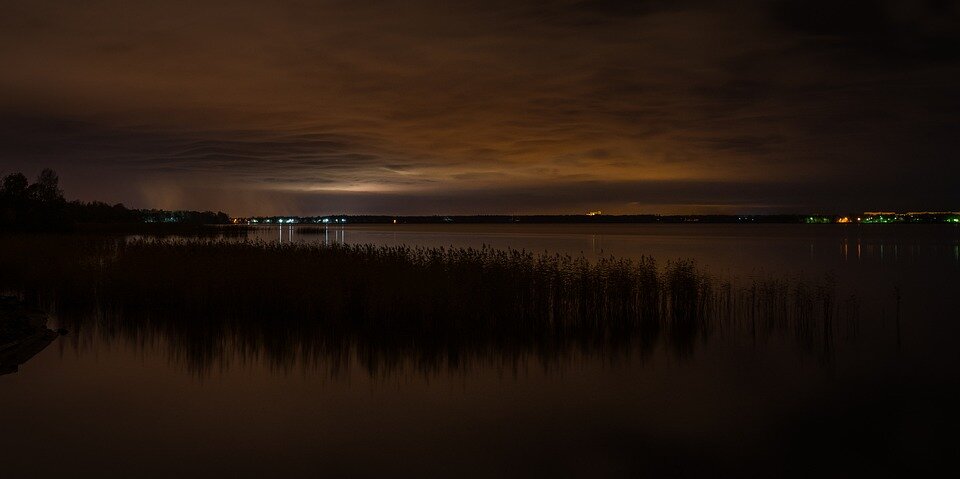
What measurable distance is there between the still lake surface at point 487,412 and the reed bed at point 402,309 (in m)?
0.64

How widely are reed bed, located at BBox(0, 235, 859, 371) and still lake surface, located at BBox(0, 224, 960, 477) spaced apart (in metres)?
0.64

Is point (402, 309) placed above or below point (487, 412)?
above

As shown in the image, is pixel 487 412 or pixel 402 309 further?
pixel 402 309

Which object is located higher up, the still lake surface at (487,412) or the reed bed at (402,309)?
the reed bed at (402,309)

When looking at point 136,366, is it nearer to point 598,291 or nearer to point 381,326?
point 381,326

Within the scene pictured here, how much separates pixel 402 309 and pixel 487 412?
562 cm

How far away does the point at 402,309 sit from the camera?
616 inches

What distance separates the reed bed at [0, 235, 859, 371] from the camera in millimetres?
14430

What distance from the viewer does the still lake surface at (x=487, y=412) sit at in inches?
333

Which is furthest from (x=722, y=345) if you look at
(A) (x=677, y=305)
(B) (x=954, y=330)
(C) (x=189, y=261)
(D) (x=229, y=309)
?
(C) (x=189, y=261)

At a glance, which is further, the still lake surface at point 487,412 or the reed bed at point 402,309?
the reed bed at point 402,309

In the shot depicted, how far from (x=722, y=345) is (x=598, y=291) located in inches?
137

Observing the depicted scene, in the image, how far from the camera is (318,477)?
7980 millimetres

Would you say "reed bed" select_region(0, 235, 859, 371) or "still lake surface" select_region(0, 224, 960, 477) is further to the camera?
"reed bed" select_region(0, 235, 859, 371)
